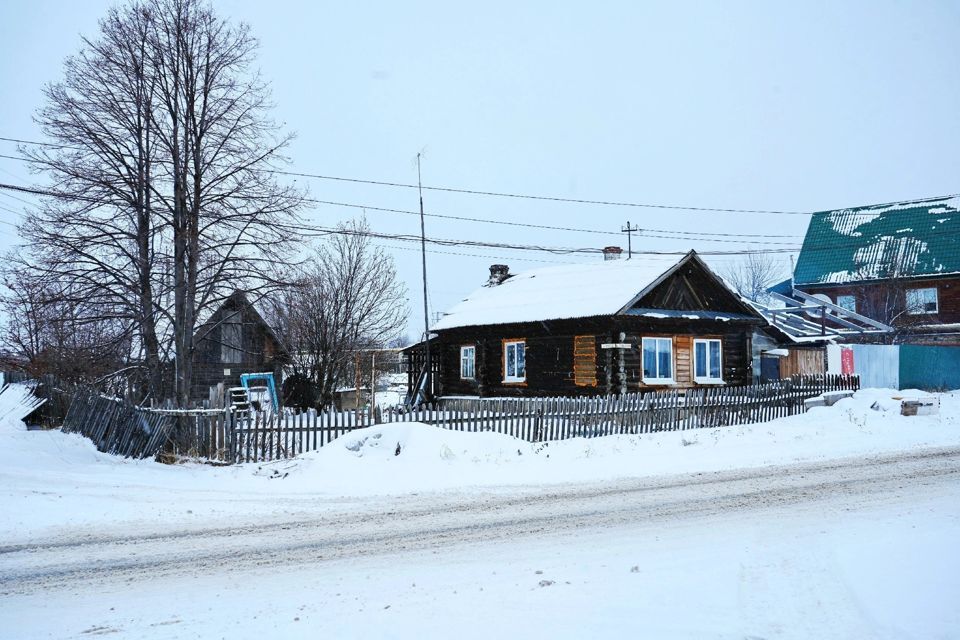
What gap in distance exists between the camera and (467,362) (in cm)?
2945

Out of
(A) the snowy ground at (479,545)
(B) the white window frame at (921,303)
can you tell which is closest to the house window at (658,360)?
(A) the snowy ground at (479,545)

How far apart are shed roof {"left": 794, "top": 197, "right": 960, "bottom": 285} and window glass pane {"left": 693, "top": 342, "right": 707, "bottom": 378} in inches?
958

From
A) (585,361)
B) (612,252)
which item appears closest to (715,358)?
(585,361)

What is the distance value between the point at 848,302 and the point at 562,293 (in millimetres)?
30886

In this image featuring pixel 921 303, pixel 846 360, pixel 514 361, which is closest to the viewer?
pixel 514 361

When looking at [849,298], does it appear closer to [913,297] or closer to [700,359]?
[913,297]

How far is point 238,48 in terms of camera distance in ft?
60.2

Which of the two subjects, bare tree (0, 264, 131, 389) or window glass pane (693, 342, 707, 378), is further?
window glass pane (693, 342, 707, 378)

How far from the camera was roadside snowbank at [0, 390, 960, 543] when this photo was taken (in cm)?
1060

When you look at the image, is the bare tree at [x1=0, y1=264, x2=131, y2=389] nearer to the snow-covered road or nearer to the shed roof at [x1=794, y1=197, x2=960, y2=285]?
the snow-covered road

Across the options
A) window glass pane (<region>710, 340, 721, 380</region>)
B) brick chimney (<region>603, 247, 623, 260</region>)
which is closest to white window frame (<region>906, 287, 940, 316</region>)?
brick chimney (<region>603, 247, 623, 260</region>)

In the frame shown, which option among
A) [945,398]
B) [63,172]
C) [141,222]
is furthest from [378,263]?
[945,398]

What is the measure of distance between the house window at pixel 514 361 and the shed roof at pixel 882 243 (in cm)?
2849

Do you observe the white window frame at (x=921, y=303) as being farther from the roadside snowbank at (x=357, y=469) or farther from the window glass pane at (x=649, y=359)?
the roadside snowbank at (x=357, y=469)
